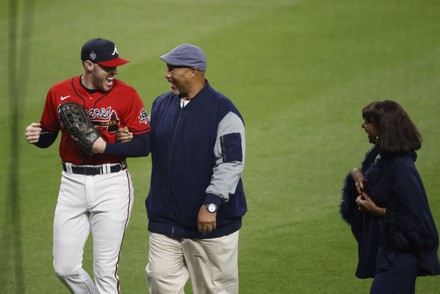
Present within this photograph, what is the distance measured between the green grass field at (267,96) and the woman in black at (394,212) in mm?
1636

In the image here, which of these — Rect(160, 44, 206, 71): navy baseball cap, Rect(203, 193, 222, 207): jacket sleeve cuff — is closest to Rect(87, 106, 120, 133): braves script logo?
Rect(160, 44, 206, 71): navy baseball cap

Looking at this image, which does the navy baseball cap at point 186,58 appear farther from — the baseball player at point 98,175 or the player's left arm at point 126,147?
the player's left arm at point 126,147

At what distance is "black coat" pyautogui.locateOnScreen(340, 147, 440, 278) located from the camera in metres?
5.64

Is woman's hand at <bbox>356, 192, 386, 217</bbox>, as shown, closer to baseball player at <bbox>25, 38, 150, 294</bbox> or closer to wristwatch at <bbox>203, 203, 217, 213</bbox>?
wristwatch at <bbox>203, 203, 217, 213</bbox>

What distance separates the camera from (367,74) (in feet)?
41.0

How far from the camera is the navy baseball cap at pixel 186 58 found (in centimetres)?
596

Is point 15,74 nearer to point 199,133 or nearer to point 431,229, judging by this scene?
point 199,133

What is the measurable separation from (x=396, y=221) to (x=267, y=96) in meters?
6.30

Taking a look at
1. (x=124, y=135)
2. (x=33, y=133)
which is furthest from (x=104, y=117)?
(x=33, y=133)

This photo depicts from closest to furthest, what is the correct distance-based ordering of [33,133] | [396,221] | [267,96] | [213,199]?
[396,221]
[213,199]
[33,133]
[267,96]

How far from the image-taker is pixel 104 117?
6.26 metres

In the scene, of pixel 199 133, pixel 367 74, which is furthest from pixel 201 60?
pixel 367 74

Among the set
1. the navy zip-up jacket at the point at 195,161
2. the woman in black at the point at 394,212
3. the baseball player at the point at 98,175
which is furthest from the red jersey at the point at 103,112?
the woman in black at the point at 394,212

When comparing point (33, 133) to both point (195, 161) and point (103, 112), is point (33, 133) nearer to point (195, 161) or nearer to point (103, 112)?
point (103, 112)
